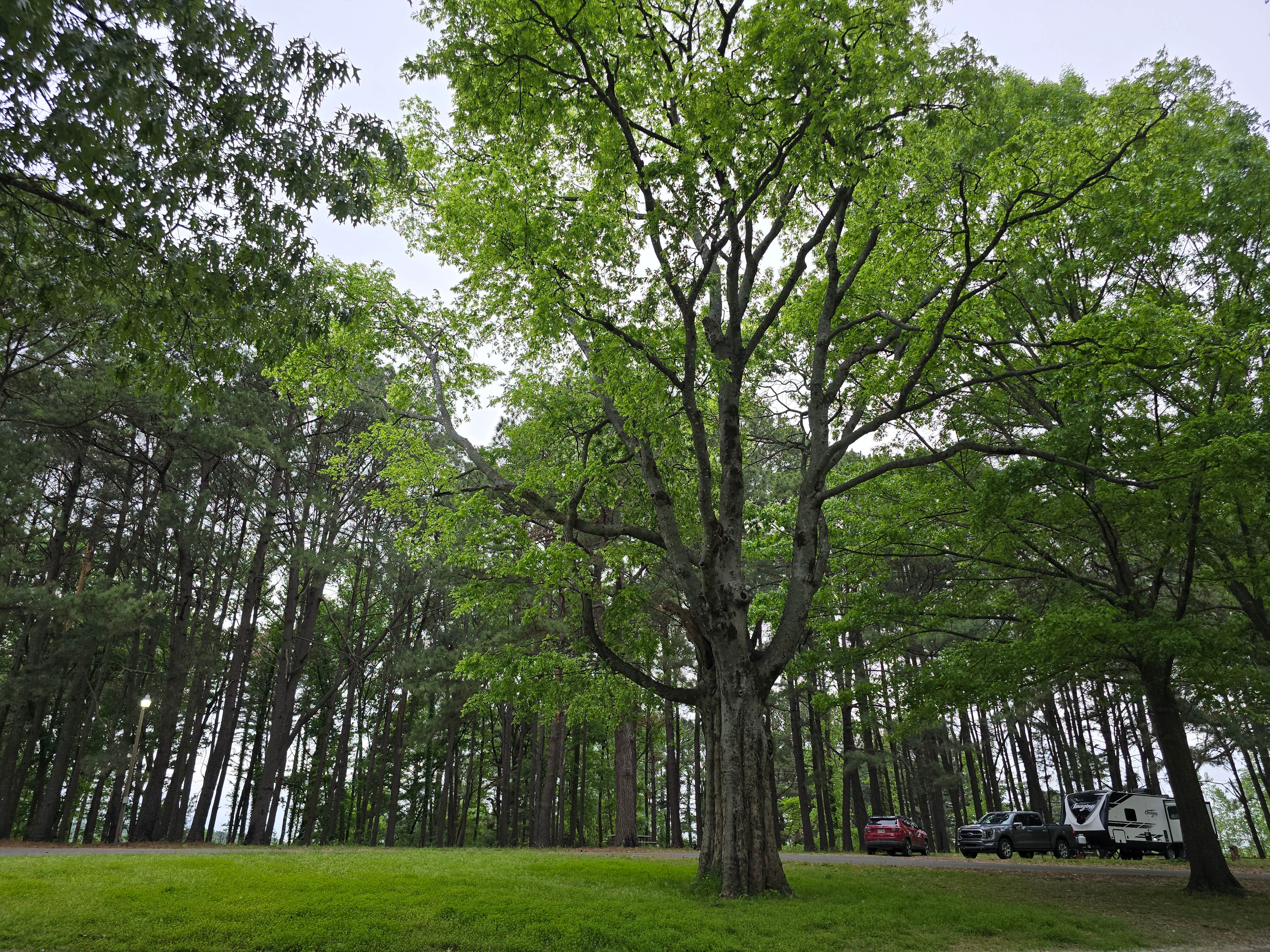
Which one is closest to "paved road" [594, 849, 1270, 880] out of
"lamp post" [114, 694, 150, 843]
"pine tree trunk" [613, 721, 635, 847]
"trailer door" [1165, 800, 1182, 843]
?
"pine tree trunk" [613, 721, 635, 847]

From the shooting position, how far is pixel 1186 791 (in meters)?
12.2

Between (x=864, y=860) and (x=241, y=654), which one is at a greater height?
(x=241, y=654)

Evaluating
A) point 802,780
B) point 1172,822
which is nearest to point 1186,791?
point 1172,822

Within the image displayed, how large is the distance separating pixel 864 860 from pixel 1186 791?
8.76 meters

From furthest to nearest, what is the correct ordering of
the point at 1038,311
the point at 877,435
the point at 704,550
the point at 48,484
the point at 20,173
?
the point at 48,484 → the point at 877,435 → the point at 1038,311 → the point at 704,550 → the point at 20,173

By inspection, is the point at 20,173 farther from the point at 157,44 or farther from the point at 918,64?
the point at 918,64

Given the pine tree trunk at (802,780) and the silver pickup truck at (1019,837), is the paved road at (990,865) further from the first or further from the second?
the pine tree trunk at (802,780)

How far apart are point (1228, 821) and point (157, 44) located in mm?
72238

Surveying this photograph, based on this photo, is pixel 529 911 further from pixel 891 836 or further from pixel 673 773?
pixel 673 773

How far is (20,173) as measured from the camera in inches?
199

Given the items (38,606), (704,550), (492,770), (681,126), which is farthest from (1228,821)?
(38,606)

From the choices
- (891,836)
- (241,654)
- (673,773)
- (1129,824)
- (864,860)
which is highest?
(241,654)

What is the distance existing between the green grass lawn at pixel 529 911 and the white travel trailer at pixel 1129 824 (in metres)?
9.50

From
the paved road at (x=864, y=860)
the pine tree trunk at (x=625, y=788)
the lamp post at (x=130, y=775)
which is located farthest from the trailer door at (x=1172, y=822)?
the lamp post at (x=130, y=775)
